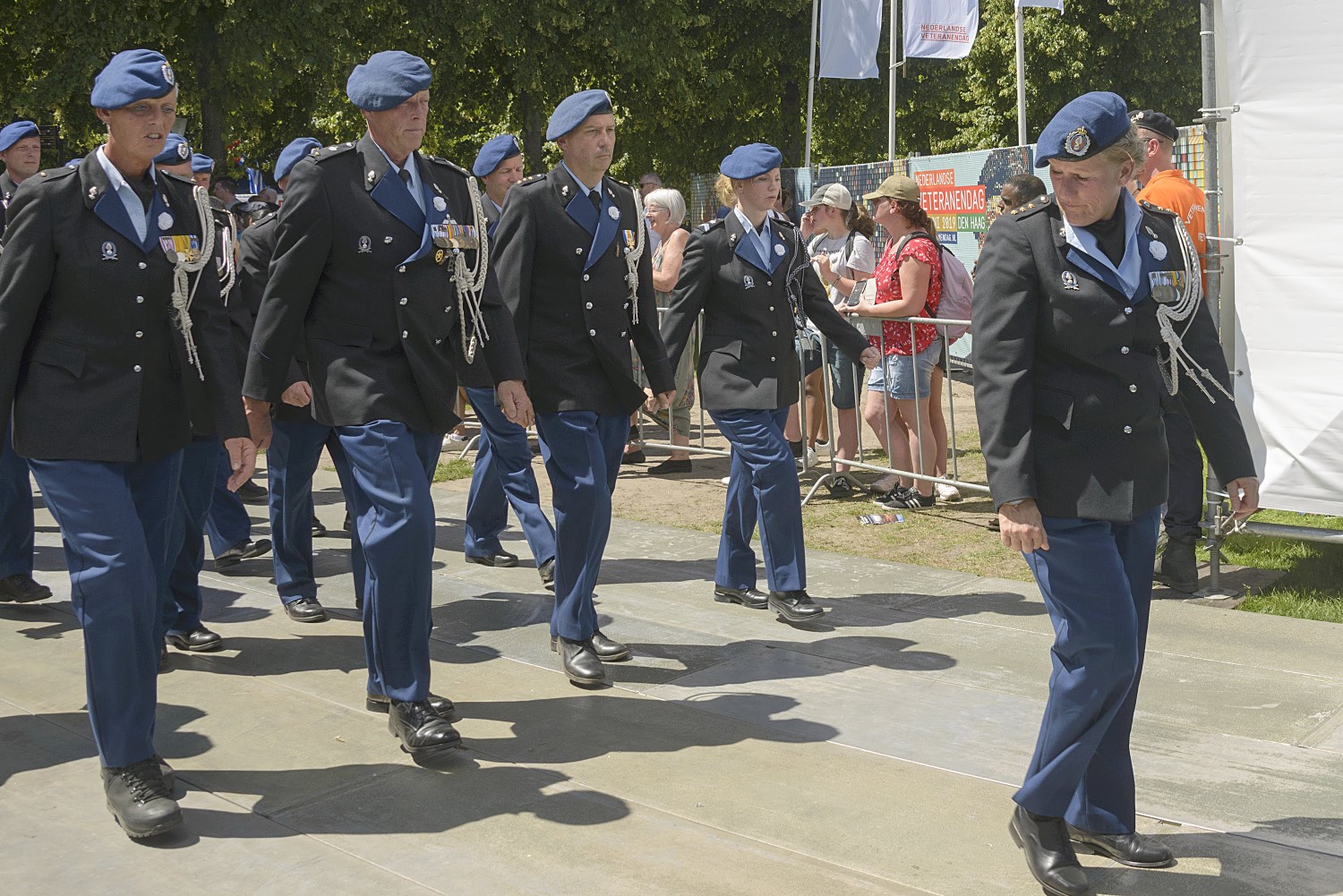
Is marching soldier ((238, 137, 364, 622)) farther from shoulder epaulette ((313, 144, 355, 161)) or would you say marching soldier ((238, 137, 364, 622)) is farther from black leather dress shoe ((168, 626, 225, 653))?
shoulder epaulette ((313, 144, 355, 161))

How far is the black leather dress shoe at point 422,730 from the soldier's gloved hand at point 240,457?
0.87m

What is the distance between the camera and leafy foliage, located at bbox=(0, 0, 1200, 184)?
2094cm

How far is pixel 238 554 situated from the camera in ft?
25.3

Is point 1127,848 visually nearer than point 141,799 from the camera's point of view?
Yes

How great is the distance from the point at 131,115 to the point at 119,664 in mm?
1591

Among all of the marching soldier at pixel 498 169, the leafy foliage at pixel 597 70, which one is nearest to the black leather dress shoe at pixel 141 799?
the marching soldier at pixel 498 169

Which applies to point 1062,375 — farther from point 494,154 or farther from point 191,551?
point 494,154

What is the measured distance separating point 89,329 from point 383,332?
88 cm

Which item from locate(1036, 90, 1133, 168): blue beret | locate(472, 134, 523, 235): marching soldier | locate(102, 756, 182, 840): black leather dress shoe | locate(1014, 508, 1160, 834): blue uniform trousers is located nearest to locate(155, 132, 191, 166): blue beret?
locate(472, 134, 523, 235): marching soldier

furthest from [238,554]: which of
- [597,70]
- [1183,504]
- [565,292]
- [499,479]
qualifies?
[597,70]

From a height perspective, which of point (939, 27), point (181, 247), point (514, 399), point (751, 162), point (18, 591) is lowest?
point (18, 591)

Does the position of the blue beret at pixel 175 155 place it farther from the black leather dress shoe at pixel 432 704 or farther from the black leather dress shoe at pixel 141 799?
the black leather dress shoe at pixel 141 799

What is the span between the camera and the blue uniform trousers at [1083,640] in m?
3.67

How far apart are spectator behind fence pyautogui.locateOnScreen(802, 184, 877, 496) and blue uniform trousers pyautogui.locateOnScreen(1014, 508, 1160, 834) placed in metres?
5.69
